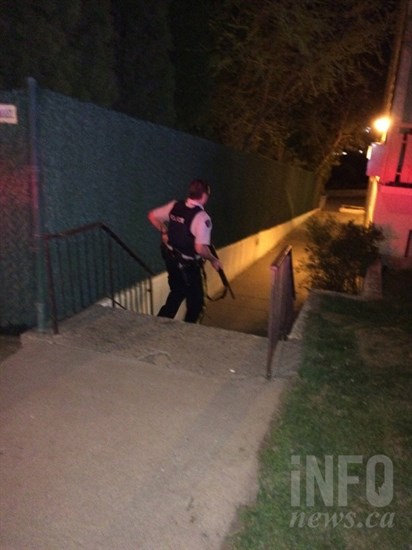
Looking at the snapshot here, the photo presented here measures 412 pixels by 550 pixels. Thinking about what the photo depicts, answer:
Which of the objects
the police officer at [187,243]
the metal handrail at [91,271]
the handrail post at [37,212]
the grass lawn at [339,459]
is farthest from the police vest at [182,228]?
the grass lawn at [339,459]

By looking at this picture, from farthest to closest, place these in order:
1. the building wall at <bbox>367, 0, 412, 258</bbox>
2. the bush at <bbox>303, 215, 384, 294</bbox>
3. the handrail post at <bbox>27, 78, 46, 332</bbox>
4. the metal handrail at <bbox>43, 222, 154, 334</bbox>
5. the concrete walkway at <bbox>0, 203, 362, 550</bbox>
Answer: the building wall at <bbox>367, 0, 412, 258</bbox> < the bush at <bbox>303, 215, 384, 294</bbox> < the metal handrail at <bbox>43, 222, 154, 334</bbox> < the handrail post at <bbox>27, 78, 46, 332</bbox> < the concrete walkway at <bbox>0, 203, 362, 550</bbox>

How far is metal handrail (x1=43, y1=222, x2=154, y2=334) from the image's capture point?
13.5ft

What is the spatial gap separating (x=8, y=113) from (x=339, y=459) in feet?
11.1

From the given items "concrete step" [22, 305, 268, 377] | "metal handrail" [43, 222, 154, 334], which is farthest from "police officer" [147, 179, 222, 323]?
"concrete step" [22, 305, 268, 377]

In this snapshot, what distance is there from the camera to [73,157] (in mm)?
4137

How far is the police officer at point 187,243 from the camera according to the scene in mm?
4684

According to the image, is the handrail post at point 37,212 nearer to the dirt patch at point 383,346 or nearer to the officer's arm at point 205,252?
the officer's arm at point 205,252

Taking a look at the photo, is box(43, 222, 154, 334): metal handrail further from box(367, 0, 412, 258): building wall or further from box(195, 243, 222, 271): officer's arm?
box(367, 0, 412, 258): building wall

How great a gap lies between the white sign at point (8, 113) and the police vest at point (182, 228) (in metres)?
1.74

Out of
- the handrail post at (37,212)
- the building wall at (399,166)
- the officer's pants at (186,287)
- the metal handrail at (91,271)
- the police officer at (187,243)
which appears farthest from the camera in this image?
the building wall at (399,166)

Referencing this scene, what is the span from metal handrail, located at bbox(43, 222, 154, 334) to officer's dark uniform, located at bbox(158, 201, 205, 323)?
544mm

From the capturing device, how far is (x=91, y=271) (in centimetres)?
481

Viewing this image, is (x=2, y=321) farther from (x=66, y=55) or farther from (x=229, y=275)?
(x=229, y=275)

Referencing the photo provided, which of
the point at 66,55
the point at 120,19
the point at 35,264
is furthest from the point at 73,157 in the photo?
the point at 120,19
